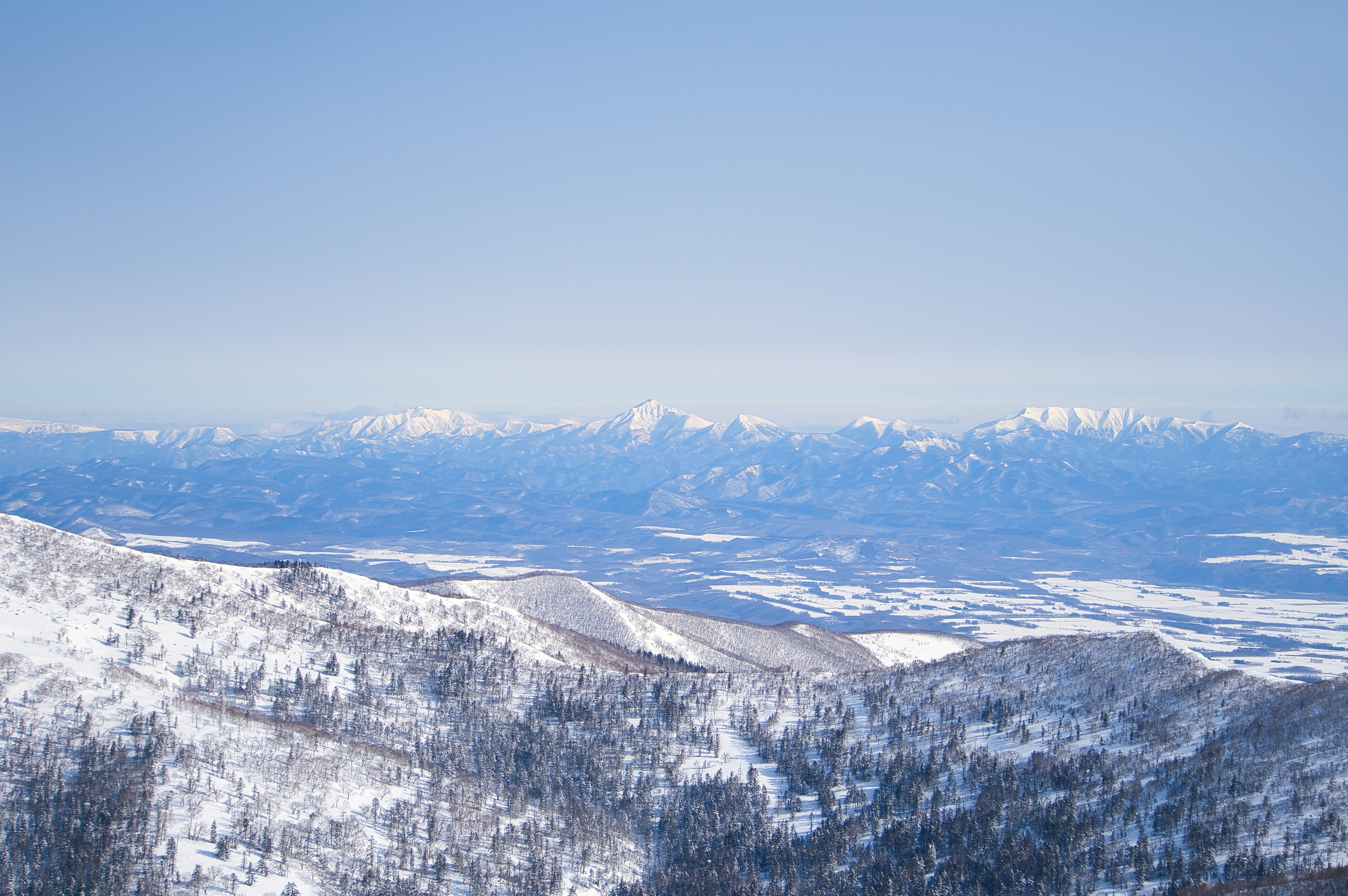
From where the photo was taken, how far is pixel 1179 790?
409 ft

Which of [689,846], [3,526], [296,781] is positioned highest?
[3,526]

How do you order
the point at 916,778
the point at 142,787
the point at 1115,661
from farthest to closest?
the point at 1115,661 → the point at 916,778 → the point at 142,787

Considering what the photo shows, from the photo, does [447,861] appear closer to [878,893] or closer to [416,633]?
[878,893]

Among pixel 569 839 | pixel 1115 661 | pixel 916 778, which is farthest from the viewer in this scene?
pixel 1115 661

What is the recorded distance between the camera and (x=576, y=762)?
504 ft

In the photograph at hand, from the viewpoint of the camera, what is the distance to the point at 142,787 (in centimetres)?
10869

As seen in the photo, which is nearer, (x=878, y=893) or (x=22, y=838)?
(x=22, y=838)

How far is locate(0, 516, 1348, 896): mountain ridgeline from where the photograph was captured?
107750mm

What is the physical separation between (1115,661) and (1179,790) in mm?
48090

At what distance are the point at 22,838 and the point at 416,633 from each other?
9005 cm

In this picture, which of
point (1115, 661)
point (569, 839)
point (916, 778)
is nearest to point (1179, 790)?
point (916, 778)

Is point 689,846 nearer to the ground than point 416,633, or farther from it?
nearer to the ground

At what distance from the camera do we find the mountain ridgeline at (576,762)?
108 meters

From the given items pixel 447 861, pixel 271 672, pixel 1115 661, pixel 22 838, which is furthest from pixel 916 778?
pixel 22 838
